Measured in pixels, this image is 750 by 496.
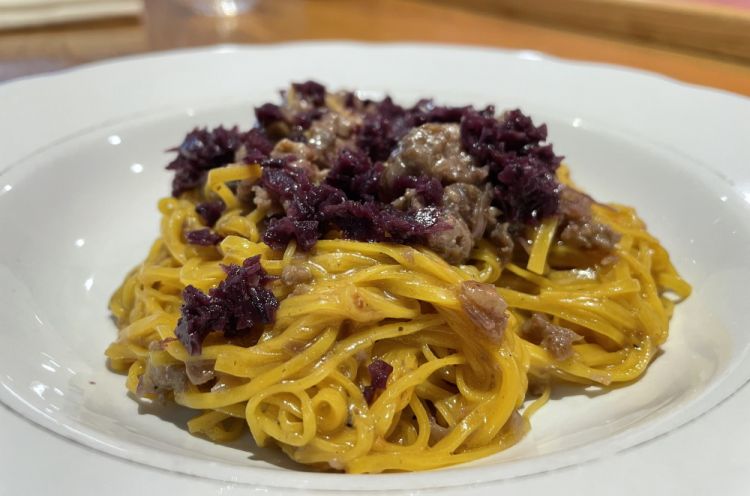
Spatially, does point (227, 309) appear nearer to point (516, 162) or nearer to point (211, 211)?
point (211, 211)

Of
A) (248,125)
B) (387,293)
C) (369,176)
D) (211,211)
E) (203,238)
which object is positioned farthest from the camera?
(248,125)

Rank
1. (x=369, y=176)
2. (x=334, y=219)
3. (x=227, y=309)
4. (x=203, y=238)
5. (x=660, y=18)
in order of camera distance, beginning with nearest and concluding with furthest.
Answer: (x=227, y=309), (x=334, y=219), (x=369, y=176), (x=203, y=238), (x=660, y=18)

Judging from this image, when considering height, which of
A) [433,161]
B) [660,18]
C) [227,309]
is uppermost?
[660,18]

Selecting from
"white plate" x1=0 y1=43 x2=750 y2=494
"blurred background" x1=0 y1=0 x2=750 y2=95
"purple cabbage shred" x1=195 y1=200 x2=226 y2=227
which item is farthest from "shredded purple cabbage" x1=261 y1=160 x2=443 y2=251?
"blurred background" x1=0 y1=0 x2=750 y2=95

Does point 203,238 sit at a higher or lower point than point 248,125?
higher

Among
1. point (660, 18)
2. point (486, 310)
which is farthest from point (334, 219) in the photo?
point (660, 18)

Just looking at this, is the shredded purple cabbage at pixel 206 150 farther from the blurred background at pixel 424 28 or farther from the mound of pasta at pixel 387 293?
the blurred background at pixel 424 28

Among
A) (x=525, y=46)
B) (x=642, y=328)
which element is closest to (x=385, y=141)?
(x=642, y=328)

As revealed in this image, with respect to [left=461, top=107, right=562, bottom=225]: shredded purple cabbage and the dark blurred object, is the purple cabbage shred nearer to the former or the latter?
[left=461, top=107, right=562, bottom=225]: shredded purple cabbage

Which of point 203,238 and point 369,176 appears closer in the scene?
point 369,176
